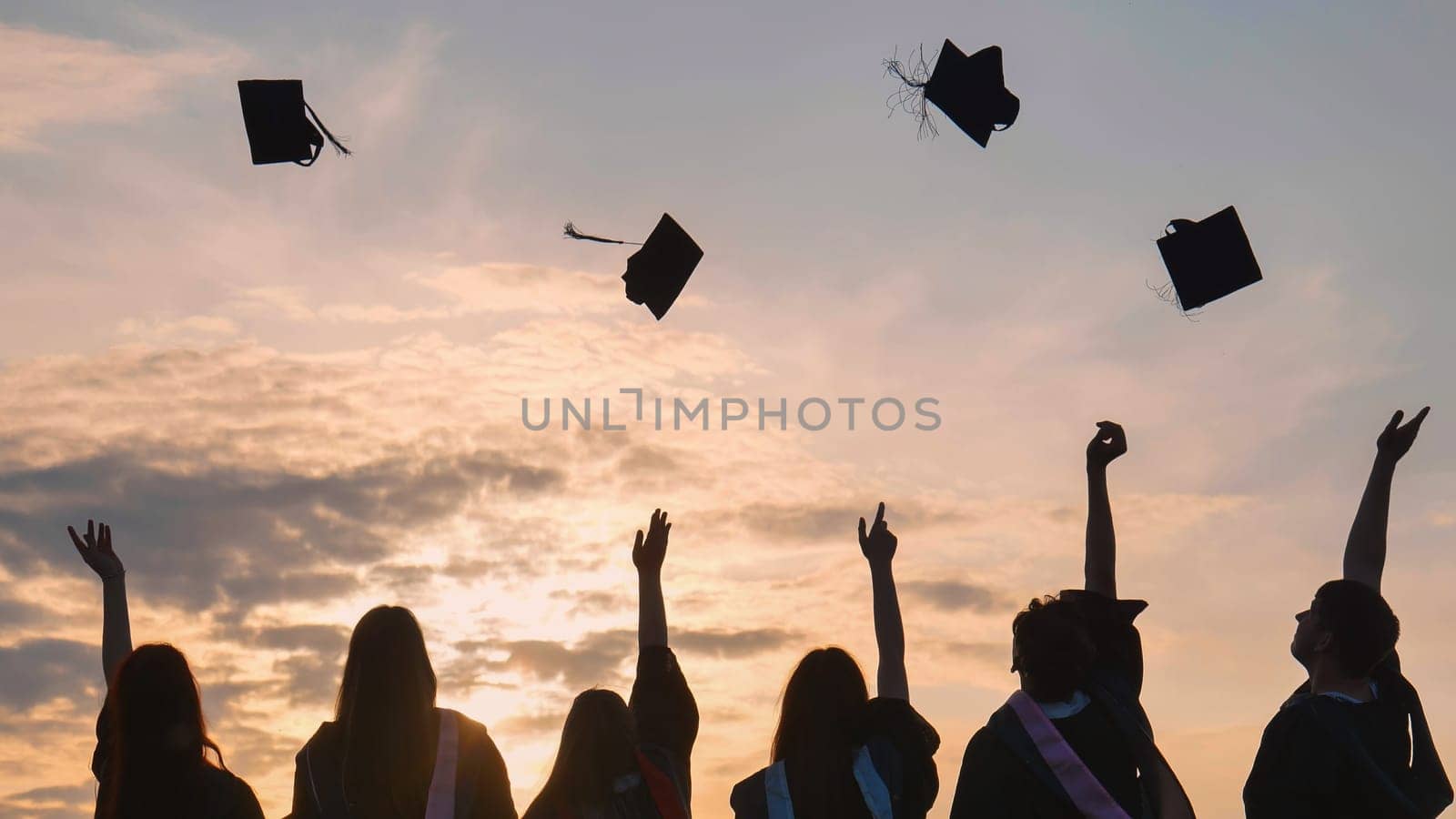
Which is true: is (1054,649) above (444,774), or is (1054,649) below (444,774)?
above

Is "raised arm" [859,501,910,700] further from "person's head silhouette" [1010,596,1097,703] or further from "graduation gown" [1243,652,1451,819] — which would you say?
"graduation gown" [1243,652,1451,819]

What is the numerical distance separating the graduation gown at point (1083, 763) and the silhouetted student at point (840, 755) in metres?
0.15

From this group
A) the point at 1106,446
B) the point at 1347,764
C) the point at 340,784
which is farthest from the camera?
the point at 1106,446

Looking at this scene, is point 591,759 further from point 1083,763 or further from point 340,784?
point 1083,763

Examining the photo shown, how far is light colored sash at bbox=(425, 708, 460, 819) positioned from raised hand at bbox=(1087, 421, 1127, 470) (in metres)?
2.35

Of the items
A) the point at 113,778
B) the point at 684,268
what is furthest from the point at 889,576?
the point at 684,268

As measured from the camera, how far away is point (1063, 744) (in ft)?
12.5

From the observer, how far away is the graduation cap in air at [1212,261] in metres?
8.55

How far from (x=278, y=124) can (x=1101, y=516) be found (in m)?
6.44

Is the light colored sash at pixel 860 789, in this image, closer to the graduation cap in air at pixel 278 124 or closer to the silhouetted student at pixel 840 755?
the silhouetted student at pixel 840 755

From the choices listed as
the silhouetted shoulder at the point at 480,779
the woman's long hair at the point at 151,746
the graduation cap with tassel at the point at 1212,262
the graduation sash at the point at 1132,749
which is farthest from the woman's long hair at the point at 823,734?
the graduation cap with tassel at the point at 1212,262

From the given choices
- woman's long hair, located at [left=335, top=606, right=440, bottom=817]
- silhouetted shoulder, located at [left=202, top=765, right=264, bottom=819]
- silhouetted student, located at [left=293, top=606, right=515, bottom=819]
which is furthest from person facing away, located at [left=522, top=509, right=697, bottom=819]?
silhouetted shoulder, located at [left=202, top=765, right=264, bottom=819]

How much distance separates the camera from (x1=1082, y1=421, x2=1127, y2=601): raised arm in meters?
4.35

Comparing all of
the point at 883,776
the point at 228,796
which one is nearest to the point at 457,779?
the point at 228,796
